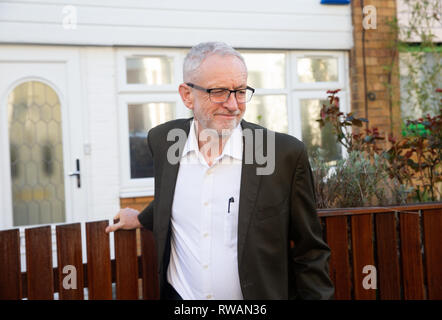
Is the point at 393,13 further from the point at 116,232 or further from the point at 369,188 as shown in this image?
the point at 116,232

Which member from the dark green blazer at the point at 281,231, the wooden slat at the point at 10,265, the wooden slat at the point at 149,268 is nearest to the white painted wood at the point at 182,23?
the wooden slat at the point at 10,265

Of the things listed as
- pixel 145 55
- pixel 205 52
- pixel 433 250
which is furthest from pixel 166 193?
pixel 145 55

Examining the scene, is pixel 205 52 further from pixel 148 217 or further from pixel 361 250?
pixel 361 250

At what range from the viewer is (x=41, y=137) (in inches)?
200

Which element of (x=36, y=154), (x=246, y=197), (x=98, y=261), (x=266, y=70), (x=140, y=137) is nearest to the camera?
(x=246, y=197)

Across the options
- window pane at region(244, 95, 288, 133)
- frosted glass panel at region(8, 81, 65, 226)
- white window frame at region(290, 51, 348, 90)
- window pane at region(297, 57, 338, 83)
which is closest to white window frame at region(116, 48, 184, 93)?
frosted glass panel at region(8, 81, 65, 226)

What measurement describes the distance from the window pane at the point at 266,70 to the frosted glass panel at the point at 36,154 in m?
2.36

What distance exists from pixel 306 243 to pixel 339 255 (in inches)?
31.9

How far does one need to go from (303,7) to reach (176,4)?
1606 mm

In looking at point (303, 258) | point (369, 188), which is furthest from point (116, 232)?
point (369, 188)

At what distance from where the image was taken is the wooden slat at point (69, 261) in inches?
87.0

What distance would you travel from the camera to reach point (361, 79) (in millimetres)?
5992

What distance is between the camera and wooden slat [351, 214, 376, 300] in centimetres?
254

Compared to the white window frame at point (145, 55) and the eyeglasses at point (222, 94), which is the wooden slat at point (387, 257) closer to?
the eyeglasses at point (222, 94)
